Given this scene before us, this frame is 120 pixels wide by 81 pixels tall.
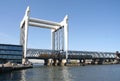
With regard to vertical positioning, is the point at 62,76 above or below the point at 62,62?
below

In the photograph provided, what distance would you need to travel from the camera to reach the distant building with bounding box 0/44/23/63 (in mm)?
126900

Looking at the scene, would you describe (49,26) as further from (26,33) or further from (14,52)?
(14,52)

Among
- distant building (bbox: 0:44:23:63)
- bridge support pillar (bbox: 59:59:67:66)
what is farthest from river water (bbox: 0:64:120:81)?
bridge support pillar (bbox: 59:59:67:66)

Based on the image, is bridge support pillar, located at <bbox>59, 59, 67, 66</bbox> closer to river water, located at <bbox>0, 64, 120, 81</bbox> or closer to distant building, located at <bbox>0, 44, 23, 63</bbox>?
distant building, located at <bbox>0, 44, 23, 63</bbox>

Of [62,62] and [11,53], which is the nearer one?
[11,53]

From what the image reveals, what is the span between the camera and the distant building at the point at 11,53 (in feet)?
416

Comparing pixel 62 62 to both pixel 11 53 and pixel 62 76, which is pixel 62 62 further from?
pixel 62 76

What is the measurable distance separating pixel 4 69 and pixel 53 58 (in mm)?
114583

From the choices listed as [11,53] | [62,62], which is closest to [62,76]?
[11,53]

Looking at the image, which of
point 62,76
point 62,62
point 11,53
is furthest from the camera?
point 62,62

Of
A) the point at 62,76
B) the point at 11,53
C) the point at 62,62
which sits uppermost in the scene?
the point at 11,53

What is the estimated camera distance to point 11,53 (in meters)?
131

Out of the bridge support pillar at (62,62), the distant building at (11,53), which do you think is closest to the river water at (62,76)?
the distant building at (11,53)

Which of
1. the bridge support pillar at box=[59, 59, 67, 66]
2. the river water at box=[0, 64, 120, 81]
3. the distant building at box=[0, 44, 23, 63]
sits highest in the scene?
the distant building at box=[0, 44, 23, 63]
